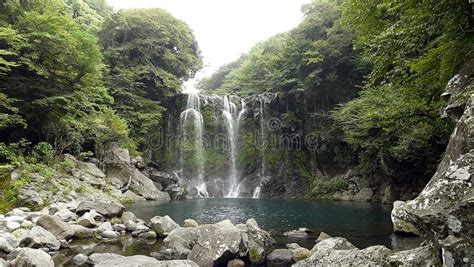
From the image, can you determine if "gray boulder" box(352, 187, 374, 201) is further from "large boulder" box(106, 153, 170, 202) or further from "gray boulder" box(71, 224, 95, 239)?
"gray boulder" box(71, 224, 95, 239)

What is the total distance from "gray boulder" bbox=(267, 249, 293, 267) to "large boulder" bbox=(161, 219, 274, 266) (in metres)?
0.19

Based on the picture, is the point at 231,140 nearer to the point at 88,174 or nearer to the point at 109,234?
the point at 88,174

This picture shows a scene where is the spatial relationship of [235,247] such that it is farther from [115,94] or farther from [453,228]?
[115,94]

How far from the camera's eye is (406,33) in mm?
8289

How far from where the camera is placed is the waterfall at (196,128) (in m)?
30.9

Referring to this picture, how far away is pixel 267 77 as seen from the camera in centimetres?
3331

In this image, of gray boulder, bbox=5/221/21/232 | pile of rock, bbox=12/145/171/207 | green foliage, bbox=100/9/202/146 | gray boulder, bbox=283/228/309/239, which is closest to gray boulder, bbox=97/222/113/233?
gray boulder, bbox=5/221/21/232

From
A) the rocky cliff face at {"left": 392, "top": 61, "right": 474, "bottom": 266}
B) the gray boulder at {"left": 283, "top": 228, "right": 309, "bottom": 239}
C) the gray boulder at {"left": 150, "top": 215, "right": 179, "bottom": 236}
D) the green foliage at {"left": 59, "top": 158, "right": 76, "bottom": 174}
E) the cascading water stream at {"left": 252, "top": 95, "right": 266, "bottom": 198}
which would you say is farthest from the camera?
the cascading water stream at {"left": 252, "top": 95, "right": 266, "bottom": 198}

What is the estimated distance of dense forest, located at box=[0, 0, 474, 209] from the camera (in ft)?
29.8

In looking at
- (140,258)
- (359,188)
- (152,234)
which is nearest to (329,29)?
(359,188)

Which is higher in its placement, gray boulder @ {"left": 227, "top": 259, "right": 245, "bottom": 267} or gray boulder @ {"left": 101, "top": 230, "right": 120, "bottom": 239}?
gray boulder @ {"left": 101, "top": 230, "right": 120, "bottom": 239}

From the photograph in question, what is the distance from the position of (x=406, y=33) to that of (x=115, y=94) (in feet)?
80.9

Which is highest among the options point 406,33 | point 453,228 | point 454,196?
point 406,33

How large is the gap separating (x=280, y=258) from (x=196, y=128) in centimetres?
2476
